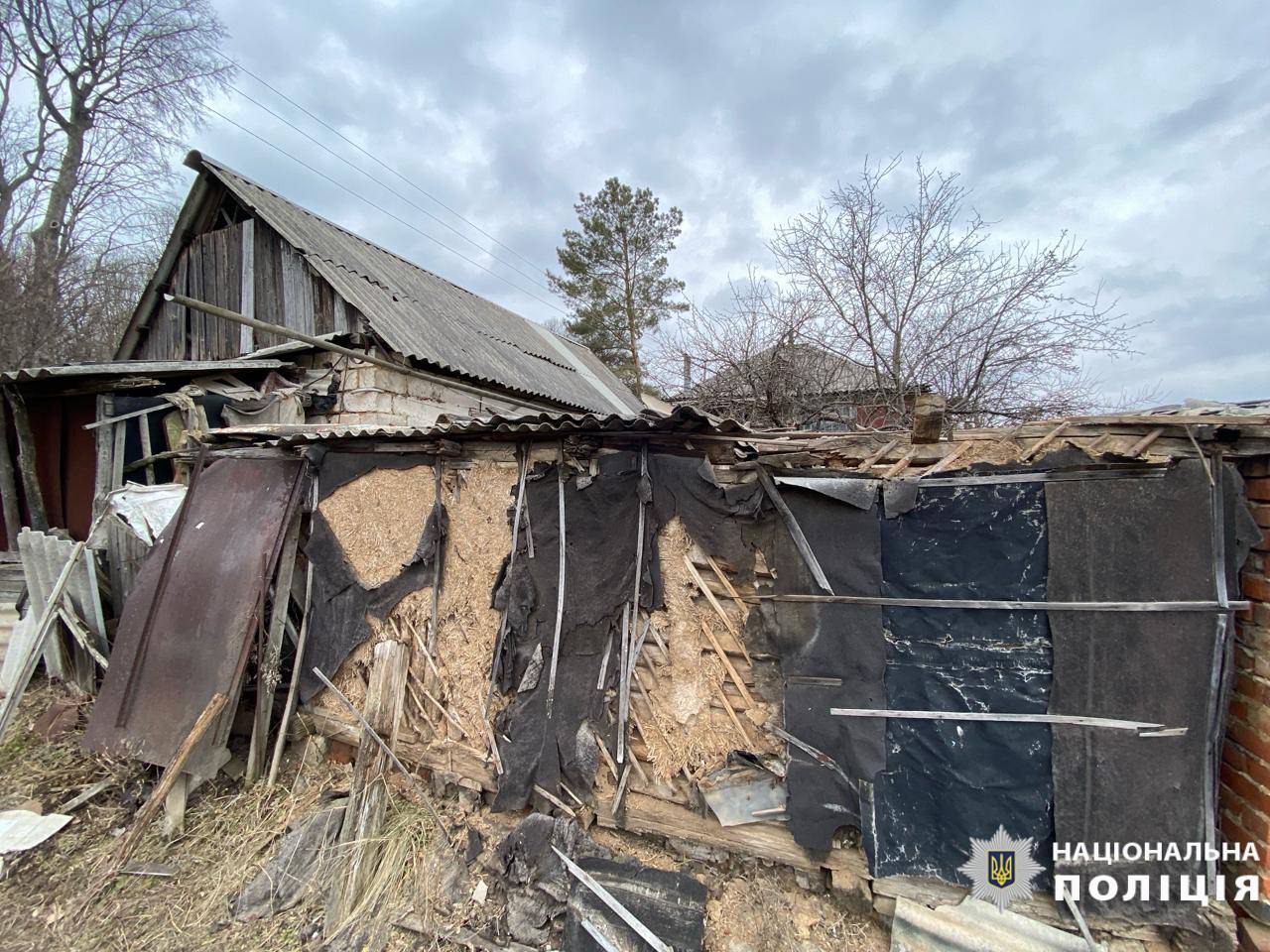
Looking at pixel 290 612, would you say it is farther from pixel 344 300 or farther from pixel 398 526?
pixel 344 300

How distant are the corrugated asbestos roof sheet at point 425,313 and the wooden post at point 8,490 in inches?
152

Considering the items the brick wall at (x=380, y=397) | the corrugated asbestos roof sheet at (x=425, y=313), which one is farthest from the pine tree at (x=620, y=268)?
the brick wall at (x=380, y=397)

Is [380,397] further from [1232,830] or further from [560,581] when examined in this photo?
[1232,830]

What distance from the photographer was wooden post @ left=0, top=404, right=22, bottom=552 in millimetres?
5711

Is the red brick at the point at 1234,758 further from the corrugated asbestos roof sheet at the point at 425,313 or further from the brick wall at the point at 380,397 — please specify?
the corrugated asbestos roof sheet at the point at 425,313

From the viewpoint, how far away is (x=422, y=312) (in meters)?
9.05

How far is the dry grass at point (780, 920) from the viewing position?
266cm

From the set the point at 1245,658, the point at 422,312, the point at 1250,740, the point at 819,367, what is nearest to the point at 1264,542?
the point at 1245,658

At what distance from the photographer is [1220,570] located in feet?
7.43

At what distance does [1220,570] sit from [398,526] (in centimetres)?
479

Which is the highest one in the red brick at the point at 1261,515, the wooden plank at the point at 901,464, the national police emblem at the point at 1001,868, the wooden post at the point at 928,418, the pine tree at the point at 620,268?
the pine tree at the point at 620,268

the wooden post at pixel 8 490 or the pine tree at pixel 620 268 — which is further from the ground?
the pine tree at pixel 620 268

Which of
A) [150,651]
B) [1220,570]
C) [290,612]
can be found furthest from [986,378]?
[150,651]

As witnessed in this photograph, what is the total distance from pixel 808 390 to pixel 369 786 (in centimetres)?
795
